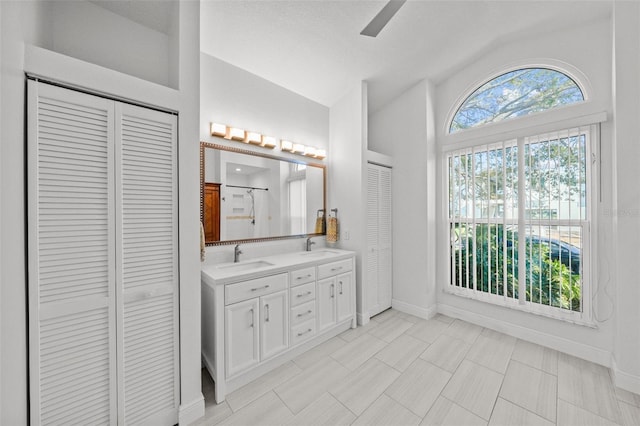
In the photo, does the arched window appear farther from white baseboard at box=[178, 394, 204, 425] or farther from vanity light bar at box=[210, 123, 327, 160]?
white baseboard at box=[178, 394, 204, 425]

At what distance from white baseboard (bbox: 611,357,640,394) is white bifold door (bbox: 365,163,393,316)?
1987 mm

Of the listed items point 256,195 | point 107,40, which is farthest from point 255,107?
point 107,40

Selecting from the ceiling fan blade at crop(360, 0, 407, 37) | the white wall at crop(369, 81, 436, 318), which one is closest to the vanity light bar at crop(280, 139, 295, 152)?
the ceiling fan blade at crop(360, 0, 407, 37)

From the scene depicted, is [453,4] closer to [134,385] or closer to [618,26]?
[618,26]

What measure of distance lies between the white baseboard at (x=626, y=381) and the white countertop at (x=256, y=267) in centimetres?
225

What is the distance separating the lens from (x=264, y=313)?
1963 millimetres

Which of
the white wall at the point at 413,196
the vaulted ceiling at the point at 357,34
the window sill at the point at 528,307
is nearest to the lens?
A: the vaulted ceiling at the point at 357,34

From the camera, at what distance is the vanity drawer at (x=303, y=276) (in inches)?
86.0

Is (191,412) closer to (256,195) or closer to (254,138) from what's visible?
(256,195)

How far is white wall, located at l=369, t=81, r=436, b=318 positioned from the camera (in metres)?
3.03

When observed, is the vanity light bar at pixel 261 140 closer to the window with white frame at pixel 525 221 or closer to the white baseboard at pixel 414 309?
the window with white frame at pixel 525 221

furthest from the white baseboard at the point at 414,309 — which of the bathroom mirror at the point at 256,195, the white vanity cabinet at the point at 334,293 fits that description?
the bathroom mirror at the point at 256,195

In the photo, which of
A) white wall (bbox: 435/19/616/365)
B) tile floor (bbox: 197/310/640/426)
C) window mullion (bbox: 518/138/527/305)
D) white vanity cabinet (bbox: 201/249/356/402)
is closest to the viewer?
tile floor (bbox: 197/310/640/426)

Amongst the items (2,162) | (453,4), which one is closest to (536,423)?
(2,162)
